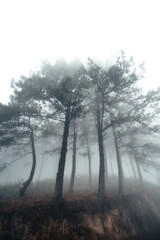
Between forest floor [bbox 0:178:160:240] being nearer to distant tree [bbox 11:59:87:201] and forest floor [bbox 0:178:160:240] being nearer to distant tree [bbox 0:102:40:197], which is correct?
distant tree [bbox 11:59:87:201]

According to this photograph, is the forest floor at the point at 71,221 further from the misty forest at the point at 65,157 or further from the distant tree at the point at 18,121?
the distant tree at the point at 18,121

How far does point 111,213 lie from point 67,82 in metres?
9.67

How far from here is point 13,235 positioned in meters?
4.61

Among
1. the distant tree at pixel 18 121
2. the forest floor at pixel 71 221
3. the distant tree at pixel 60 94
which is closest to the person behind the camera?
the forest floor at pixel 71 221

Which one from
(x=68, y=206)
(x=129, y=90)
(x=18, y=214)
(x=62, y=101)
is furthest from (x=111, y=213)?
(x=129, y=90)

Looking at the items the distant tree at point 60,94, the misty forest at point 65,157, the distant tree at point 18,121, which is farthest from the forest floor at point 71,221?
the distant tree at point 18,121

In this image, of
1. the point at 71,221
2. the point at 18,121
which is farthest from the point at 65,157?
the point at 18,121

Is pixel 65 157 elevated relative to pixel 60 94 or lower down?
lower down

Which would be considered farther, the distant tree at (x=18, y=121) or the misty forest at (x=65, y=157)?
the distant tree at (x=18, y=121)

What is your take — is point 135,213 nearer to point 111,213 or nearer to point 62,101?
point 111,213

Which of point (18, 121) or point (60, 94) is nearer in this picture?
point (60, 94)

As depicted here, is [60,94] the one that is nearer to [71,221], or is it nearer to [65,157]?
[65,157]

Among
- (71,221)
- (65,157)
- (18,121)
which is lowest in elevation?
(71,221)

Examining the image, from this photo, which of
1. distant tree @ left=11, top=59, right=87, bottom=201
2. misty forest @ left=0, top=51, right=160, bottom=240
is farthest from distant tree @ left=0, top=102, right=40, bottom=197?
distant tree @ left=11, top=59, right=87, bottom=201
